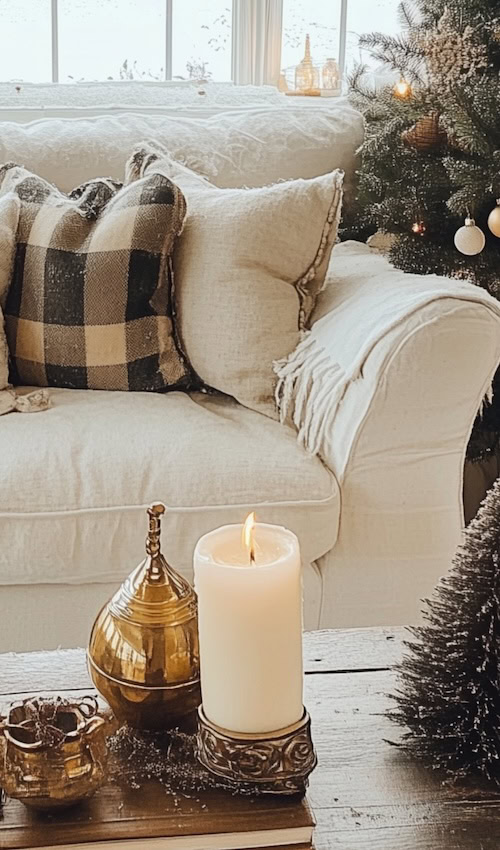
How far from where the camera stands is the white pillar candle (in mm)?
698

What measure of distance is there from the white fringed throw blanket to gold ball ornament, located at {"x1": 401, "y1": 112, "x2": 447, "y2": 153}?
1.01 feet

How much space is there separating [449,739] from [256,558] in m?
0.24

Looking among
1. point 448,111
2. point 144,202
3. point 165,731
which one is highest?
point 448,111

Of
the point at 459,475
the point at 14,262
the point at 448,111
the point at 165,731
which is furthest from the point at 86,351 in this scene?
the point at 165,731

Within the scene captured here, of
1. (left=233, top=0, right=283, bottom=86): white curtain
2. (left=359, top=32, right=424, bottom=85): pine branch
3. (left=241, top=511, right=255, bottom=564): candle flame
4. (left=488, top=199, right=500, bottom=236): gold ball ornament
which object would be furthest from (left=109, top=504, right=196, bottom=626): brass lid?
(left=233, top=0, right=283, bottom=86): white curtain

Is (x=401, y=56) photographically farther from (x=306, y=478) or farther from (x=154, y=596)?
(x=154, y=596)

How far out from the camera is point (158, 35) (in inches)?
A: 111

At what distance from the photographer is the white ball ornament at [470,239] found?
1876 mm

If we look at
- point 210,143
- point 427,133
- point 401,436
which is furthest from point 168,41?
point 401,436

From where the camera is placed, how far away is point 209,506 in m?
1.51

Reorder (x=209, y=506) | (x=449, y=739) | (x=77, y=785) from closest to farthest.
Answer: (x=77, y=785) < (x=449, y=739) < (x=209, y=506)

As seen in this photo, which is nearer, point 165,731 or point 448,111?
point 165,731

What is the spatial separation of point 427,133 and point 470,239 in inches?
9.6

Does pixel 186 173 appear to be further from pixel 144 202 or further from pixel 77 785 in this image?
pixel 77 785
